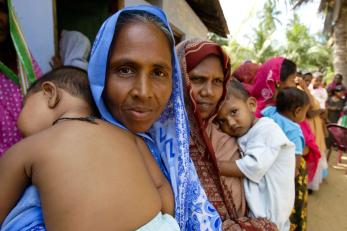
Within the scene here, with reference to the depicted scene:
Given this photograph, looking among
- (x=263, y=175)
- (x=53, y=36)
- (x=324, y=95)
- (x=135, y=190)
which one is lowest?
(x=324, y=95)

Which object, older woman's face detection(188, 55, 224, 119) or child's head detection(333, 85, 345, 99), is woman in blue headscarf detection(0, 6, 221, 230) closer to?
older woman's face detection(188, 55, 224, 119)

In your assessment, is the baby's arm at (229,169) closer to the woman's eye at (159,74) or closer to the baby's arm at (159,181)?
the baby's arm at (159,181)

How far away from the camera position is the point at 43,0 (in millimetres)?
2500

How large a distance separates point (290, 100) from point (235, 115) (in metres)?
1.05

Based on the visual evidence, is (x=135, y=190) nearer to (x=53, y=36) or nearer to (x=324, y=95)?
(x=53, y=36)

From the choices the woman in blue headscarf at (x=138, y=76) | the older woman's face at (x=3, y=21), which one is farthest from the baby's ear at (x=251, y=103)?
the older woman's face at (x=3, y=21)

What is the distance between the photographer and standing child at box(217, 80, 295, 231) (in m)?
1.43

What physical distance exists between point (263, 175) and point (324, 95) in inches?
325

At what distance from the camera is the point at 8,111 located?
1.37m

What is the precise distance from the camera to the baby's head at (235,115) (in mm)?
1558

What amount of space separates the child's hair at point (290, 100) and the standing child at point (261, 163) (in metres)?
0.93

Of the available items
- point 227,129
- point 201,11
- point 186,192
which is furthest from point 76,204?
point 201,11

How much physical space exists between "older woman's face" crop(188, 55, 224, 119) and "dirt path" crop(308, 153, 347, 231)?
141 inches

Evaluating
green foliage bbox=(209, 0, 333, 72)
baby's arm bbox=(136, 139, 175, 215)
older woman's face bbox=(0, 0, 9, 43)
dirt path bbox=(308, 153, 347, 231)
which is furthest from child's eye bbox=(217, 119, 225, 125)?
green foliage bbox=(209, 0, 333, 72)
